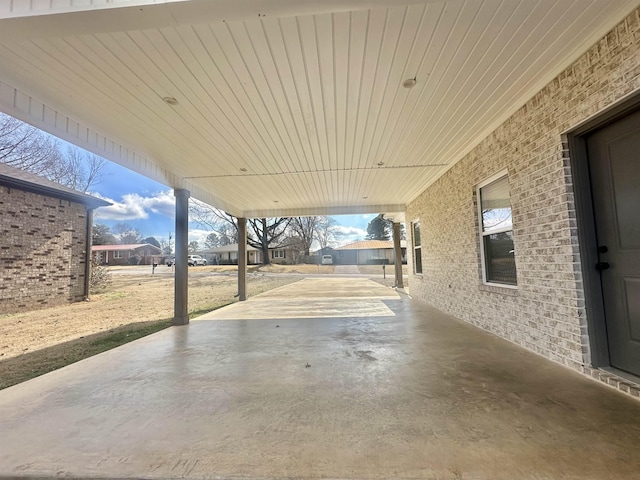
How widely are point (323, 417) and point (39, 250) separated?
10.0 m

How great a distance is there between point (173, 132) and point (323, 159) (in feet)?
7.95

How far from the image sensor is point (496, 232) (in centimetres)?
468

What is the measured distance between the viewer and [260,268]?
29406 millimetres

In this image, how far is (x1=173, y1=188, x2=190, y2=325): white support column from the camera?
20.8 feet

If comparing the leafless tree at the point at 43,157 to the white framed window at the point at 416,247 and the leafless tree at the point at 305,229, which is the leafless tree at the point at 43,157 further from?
the leafless tree at the point at 305,229

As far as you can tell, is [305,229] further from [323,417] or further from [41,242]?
[323,417]

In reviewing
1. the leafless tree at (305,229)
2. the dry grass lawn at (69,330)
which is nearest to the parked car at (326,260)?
the leafless tree at (305,229)

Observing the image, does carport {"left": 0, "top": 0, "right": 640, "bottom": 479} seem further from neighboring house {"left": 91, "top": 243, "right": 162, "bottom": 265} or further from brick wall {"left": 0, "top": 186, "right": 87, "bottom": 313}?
neighboring house {"left": 91, "top": 243, "right": 162, "bottom": 265}

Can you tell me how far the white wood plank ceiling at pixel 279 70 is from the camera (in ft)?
6.88

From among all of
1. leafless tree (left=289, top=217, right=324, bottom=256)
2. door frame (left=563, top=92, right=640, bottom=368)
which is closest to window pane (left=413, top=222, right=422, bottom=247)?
door frame (left=563, top=92, right=640, bottom=368)

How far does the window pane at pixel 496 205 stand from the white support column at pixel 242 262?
294 inches

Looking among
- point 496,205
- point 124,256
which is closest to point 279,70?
point 496,205

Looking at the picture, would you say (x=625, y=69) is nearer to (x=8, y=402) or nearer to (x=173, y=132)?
(x=173, y=132)

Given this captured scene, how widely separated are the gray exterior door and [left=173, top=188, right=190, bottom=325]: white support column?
20.8 feet
